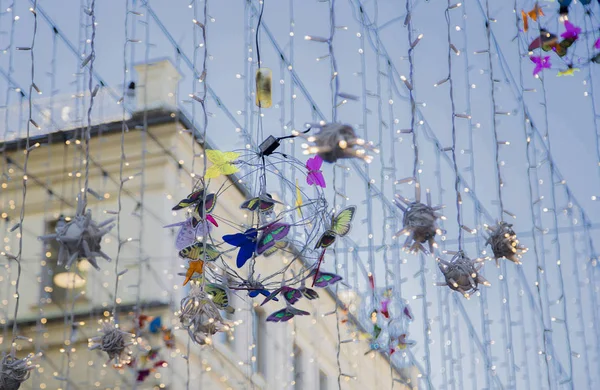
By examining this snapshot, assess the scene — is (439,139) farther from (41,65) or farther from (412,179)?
(412,179)

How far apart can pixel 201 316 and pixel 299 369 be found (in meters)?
5.52

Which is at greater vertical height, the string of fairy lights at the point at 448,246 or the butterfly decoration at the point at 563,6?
the string of fairy lights at the point at 448,246

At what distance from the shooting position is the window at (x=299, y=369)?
346 inches

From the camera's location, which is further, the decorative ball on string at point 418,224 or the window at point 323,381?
the window at point 323,381

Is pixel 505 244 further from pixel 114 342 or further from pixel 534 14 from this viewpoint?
pixel 114 342

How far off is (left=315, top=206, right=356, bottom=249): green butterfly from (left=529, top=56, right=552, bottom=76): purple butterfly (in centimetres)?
133

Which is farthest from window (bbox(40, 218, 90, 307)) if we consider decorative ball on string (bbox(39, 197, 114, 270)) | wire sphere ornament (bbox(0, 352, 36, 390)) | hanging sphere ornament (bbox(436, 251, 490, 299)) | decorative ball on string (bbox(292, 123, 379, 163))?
decorative ball on string (bbox(292, 123, 379, 163))

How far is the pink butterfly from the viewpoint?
3592 mm

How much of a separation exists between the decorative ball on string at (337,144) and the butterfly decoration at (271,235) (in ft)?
1.42

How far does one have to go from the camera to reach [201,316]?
3436 millimetres

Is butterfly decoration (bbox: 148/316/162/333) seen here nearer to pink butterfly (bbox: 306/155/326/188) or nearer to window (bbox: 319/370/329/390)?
window (bbox: 319/370/329/390)

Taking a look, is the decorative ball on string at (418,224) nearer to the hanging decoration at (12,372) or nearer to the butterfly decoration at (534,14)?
the hanging decoration at (12,372)

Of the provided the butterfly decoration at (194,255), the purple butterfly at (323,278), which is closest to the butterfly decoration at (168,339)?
the purple butterfly at (323,278)

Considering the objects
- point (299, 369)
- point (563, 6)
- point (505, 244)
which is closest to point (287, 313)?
point (505, 244)
